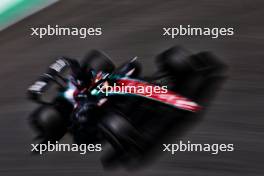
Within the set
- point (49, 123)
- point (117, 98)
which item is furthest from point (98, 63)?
point (49, 123)

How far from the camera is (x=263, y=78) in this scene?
2.92 metres

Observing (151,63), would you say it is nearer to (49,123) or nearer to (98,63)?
(98,63)

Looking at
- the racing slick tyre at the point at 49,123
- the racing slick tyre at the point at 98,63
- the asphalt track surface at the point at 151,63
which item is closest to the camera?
the asphalt track surface at the point at 151,63

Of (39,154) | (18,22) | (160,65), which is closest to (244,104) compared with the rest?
(160,65)

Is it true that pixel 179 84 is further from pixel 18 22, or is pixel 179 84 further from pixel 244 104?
pixel 18 22

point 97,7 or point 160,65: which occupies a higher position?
point 97,7

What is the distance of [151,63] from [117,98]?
65 cm

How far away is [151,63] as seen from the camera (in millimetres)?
3322

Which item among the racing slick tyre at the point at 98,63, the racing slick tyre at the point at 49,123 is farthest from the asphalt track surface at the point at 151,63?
the racing slick tyre at the point at 98,63

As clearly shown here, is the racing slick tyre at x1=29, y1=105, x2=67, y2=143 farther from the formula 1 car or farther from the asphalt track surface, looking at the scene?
the asphalt track surface

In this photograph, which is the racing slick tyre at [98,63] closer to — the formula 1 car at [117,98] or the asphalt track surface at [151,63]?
the formula 1 car at [117,98]

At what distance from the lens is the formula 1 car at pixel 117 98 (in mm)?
2627

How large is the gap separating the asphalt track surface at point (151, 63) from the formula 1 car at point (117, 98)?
118mm

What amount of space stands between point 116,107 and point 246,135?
67 cm
